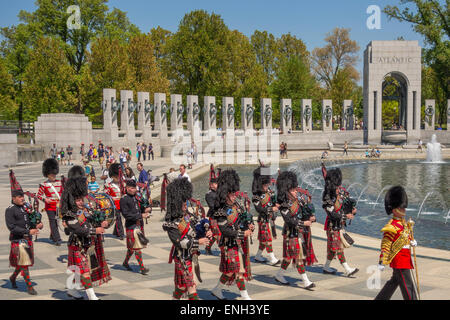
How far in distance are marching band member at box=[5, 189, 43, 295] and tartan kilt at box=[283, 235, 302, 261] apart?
456 cm

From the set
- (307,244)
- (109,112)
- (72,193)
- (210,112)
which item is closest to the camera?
(72,193)

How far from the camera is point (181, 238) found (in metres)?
7.30

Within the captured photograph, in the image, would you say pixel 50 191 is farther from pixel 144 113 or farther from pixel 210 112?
pixel 210 112

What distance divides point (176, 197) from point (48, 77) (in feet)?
164

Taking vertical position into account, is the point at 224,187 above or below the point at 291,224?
above

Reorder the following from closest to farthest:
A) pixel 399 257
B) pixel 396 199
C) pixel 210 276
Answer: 1. pixel 399 257
2. pixel 396 199
3. pixel 210 276

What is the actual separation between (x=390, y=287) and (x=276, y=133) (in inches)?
1802

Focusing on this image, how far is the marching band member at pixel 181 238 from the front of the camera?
23.9 ft

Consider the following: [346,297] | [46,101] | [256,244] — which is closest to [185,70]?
[46,101]

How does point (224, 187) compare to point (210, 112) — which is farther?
point (210, 112)

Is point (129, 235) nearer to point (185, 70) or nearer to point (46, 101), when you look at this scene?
point (46, 101)

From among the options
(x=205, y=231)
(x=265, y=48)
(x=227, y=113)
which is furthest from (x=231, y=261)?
(x=265, y=48)

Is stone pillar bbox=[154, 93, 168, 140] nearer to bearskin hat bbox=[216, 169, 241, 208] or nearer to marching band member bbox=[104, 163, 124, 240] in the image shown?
marching band member bbox=[104, 163, 124, 240]
